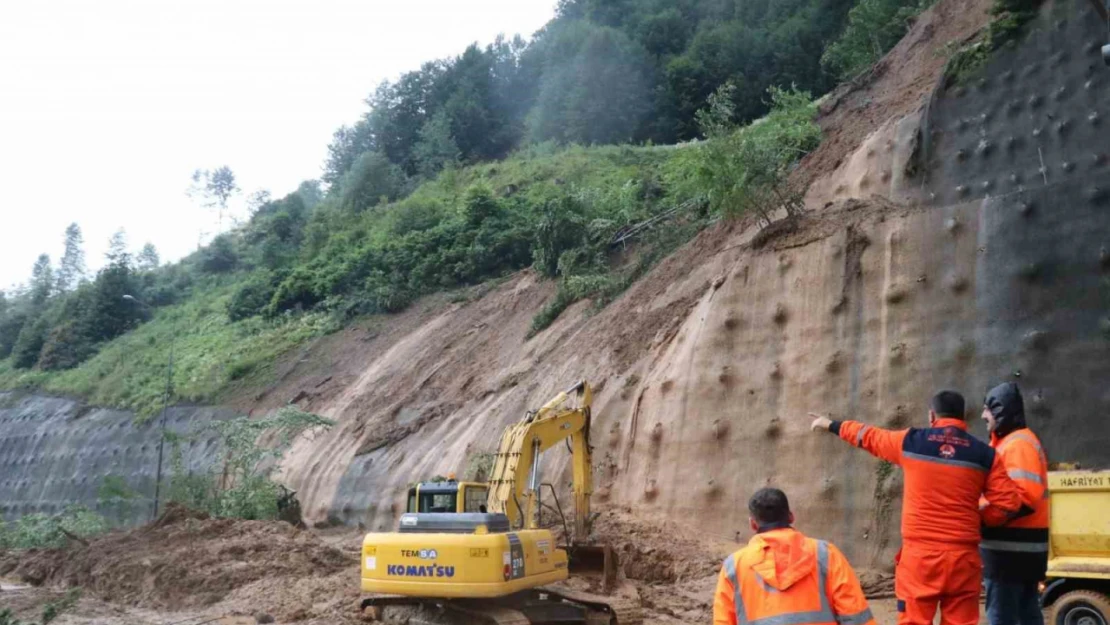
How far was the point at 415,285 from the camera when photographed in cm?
3541

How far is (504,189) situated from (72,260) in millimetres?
70928

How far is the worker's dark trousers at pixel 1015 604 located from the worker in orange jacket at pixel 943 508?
0.25 m

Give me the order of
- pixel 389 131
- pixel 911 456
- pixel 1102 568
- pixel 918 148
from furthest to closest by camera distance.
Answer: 1. pixel 389 131
2. pixel 918 148
3. pixel 1102 568
4. pixel 911 456

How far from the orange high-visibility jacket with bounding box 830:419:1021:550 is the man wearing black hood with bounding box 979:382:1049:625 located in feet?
0.35

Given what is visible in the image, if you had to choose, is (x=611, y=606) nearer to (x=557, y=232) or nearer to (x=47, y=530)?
(x=557, y=232)

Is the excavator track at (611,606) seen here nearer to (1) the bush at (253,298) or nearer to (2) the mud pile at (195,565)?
(2) the mud pile at (195,565)

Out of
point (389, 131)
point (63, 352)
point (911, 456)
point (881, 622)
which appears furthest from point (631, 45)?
point (911, 456)

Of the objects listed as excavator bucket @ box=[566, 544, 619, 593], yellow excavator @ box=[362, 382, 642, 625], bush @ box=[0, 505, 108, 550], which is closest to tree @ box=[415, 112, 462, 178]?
bush @ box=[0, 505, 108, 550]

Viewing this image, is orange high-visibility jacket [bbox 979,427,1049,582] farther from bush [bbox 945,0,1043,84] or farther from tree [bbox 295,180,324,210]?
tree [bbox 295,180,324,210]

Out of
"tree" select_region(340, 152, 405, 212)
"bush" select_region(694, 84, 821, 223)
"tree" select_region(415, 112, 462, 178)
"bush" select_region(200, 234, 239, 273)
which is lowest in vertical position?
"bush" select_region(694, 84, 821, 223)

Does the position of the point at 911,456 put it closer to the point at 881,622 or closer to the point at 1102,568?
the point at 1102,568

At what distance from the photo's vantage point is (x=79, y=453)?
37.9 metres

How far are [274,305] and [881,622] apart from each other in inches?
1375

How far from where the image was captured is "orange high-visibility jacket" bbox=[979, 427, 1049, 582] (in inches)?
207
